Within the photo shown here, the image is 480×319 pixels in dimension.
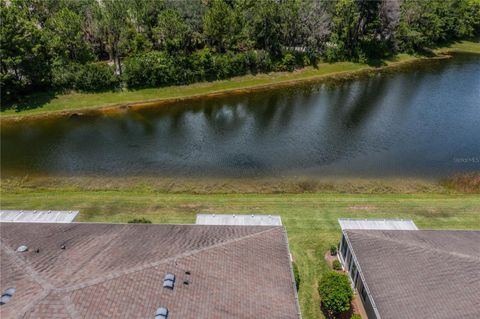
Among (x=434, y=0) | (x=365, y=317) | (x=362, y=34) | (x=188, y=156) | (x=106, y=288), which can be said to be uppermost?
(x=434, y=0)

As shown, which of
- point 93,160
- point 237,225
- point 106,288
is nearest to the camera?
point 106,288

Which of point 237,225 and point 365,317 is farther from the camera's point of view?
point 237,225

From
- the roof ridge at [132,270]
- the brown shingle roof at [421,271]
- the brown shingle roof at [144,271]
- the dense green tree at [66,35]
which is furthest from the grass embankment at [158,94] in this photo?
the brown shingle roof at [421,271]

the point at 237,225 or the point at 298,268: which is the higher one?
the point at 237,225

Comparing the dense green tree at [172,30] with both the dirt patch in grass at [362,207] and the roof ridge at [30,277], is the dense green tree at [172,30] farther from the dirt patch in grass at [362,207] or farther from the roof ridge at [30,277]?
the roof ridge at [30,277]

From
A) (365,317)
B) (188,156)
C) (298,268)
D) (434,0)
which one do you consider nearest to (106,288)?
(298,268)

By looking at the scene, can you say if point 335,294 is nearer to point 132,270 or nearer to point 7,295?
point 132,270

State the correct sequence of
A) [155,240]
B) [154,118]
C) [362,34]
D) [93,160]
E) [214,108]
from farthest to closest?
[362,34]
[214,108]
[154,118]
[93,160]
[155,240]

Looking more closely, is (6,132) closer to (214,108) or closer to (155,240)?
(214,108)

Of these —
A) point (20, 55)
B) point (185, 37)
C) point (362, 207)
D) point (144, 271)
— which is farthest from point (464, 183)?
point (20, 55)
